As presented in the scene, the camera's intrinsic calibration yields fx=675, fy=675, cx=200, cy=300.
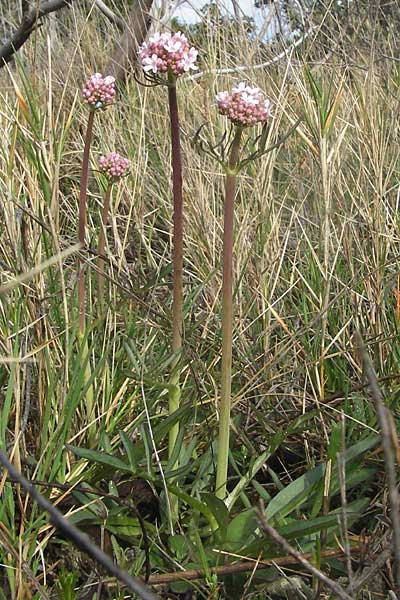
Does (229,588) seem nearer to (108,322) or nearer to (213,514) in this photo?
(213,514)

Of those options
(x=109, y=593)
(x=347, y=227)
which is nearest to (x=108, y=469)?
(x=109, y=593)

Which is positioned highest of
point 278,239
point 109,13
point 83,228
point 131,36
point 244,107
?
point 109,13

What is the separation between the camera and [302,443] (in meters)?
1.15

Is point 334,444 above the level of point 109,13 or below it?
below

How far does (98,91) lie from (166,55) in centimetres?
31

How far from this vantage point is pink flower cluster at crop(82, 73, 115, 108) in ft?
3.74

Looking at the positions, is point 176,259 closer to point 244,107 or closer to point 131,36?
point 244,107

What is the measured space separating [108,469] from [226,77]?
4.44 feet

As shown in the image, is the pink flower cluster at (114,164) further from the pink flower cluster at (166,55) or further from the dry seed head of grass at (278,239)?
the pink flower cluster at (166,55)

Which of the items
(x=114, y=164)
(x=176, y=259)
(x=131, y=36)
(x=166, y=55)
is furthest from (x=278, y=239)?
(x=131, y=36)

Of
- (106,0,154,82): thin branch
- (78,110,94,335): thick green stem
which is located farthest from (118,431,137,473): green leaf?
(106,0,154,82): thin branch

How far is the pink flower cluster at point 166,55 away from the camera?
2.82 feet

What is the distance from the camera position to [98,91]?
1147 millimetres

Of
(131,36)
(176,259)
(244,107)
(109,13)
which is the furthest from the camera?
(109,13)
